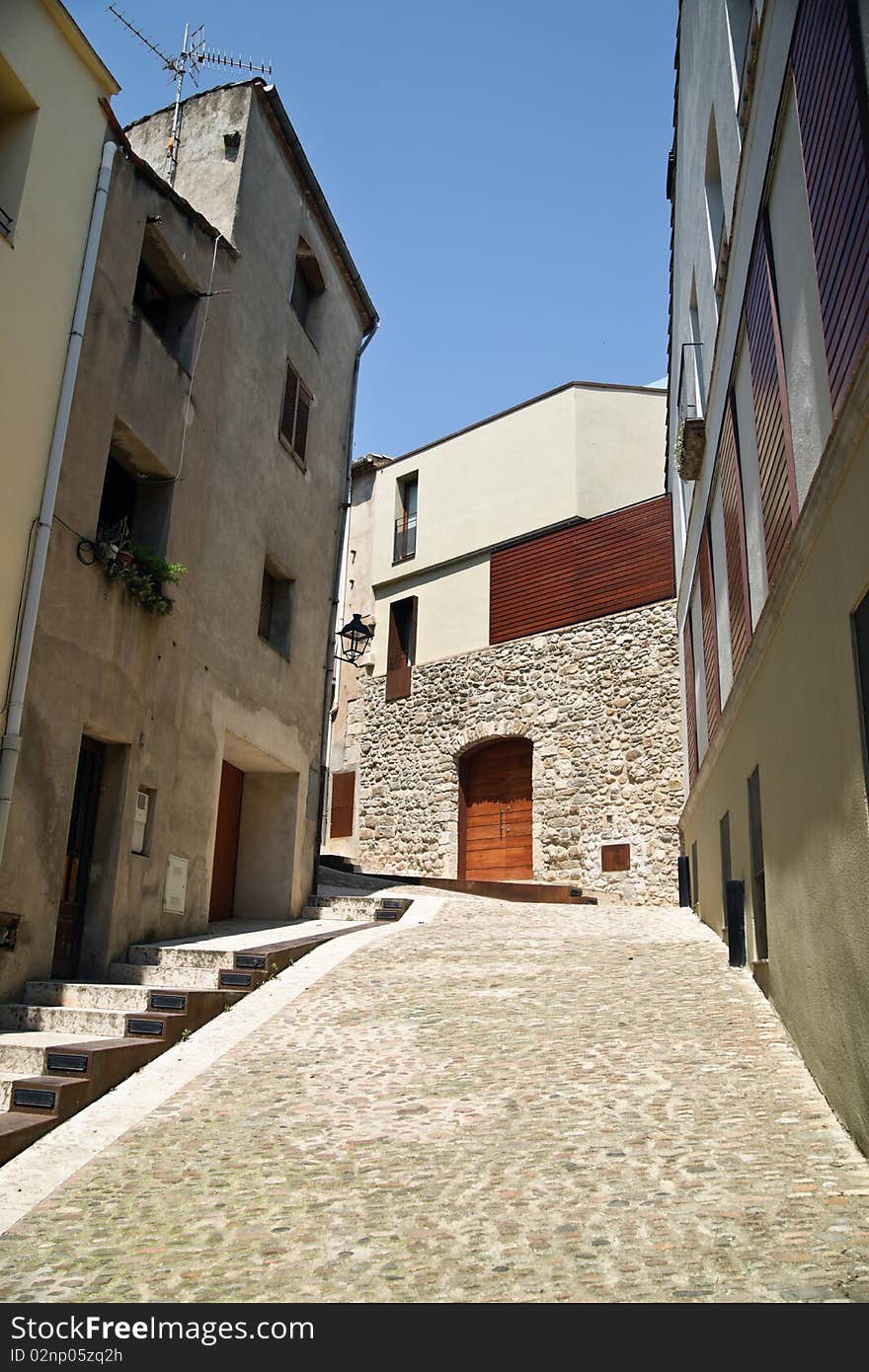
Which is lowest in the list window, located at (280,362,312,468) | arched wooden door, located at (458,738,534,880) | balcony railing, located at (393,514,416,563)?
arched wooden door, located at (458,738,534,880)

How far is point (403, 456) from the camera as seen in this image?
930 inches

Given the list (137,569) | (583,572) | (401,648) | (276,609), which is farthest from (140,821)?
(401,648)

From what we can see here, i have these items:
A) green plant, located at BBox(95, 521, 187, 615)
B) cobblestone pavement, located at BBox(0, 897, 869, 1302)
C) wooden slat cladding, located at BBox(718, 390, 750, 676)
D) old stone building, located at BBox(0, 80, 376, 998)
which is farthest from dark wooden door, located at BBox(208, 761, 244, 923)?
wooden slat cladding, located at BBox(718, 390, 750, 676)

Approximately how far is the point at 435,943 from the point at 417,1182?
516 centimetres

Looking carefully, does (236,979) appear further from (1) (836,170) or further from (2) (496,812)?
(2) (496,812)

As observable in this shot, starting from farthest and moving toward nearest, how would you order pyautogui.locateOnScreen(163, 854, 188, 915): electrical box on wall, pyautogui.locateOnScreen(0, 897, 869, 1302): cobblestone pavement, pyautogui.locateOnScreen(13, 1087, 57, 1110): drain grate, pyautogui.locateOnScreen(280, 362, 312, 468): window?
1. pyautogui.locateOnScreen(280, 362, 312, 468): window
2. pyautogui.locateOnScreen(163, 854, 188, 915): electrical box on wall
3. pyautogui.locateOnScreen(13, 1087, 57, 1110): drain grate
4. pyautogui.locateOnScreen(0, 897, 869, 1302): cobblestone pavement

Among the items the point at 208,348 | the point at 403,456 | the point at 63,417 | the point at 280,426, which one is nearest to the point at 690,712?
the point at 280,426

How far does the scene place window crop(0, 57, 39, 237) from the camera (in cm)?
773

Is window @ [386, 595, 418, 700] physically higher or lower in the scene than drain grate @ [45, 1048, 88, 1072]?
higher

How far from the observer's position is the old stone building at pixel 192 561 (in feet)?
27.1

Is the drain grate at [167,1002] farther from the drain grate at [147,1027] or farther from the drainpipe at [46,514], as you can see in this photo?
the drainpipe at [46,514]

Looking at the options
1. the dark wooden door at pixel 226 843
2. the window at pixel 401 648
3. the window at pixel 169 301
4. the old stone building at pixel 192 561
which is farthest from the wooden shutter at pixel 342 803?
the window at pixel 169 301

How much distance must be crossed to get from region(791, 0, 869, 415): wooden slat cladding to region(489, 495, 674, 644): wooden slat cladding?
12692 mm

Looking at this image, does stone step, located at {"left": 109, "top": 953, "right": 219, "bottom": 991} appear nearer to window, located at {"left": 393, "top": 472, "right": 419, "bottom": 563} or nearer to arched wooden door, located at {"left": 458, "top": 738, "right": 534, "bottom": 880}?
arched wooden door, located at {"left": 458, "top": 738, "right": 534, "bottom": 880}
